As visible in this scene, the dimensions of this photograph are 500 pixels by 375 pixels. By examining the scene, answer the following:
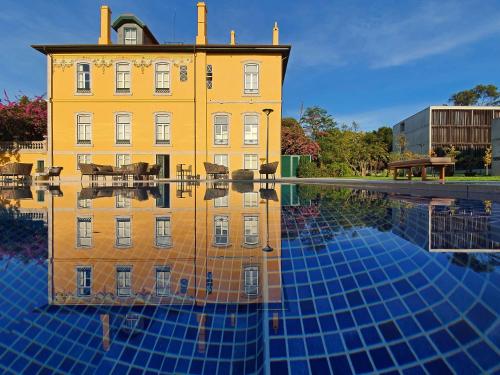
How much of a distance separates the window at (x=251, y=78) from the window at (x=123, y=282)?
1913cm

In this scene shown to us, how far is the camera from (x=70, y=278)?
1.61m

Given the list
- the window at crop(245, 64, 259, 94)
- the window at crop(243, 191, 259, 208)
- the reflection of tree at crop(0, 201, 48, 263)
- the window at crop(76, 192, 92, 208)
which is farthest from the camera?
the window at crop(245, 64, 259, 94)

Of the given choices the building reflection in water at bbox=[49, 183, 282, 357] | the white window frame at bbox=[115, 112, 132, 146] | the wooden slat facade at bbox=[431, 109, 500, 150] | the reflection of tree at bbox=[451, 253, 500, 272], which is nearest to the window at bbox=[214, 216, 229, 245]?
the building reflection in water at bbox=[49, 183, 282, 357]

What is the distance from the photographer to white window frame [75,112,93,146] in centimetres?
1961

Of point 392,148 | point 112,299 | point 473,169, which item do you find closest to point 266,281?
point 112,299

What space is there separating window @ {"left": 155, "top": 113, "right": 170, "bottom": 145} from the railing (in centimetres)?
764

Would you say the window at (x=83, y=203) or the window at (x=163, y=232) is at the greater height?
the window at (x=83, y=203)

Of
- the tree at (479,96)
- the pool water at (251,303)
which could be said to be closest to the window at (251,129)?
the pool water at (251,303)

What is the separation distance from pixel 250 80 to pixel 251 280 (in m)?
19.5

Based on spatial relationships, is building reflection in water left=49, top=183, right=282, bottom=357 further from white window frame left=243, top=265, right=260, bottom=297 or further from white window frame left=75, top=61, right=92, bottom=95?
white window frame left=75, top=61, right=92, bottom=95

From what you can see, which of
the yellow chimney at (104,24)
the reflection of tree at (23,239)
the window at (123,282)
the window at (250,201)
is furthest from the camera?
the yellow chimney at (104,24)

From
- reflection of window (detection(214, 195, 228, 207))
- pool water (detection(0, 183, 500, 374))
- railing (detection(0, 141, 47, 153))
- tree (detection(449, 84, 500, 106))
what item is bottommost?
pool water (detection(0, 183, 500, 374))

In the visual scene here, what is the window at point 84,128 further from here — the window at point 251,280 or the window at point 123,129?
the window at point 251,280

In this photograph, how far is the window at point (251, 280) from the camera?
1.49 metres
